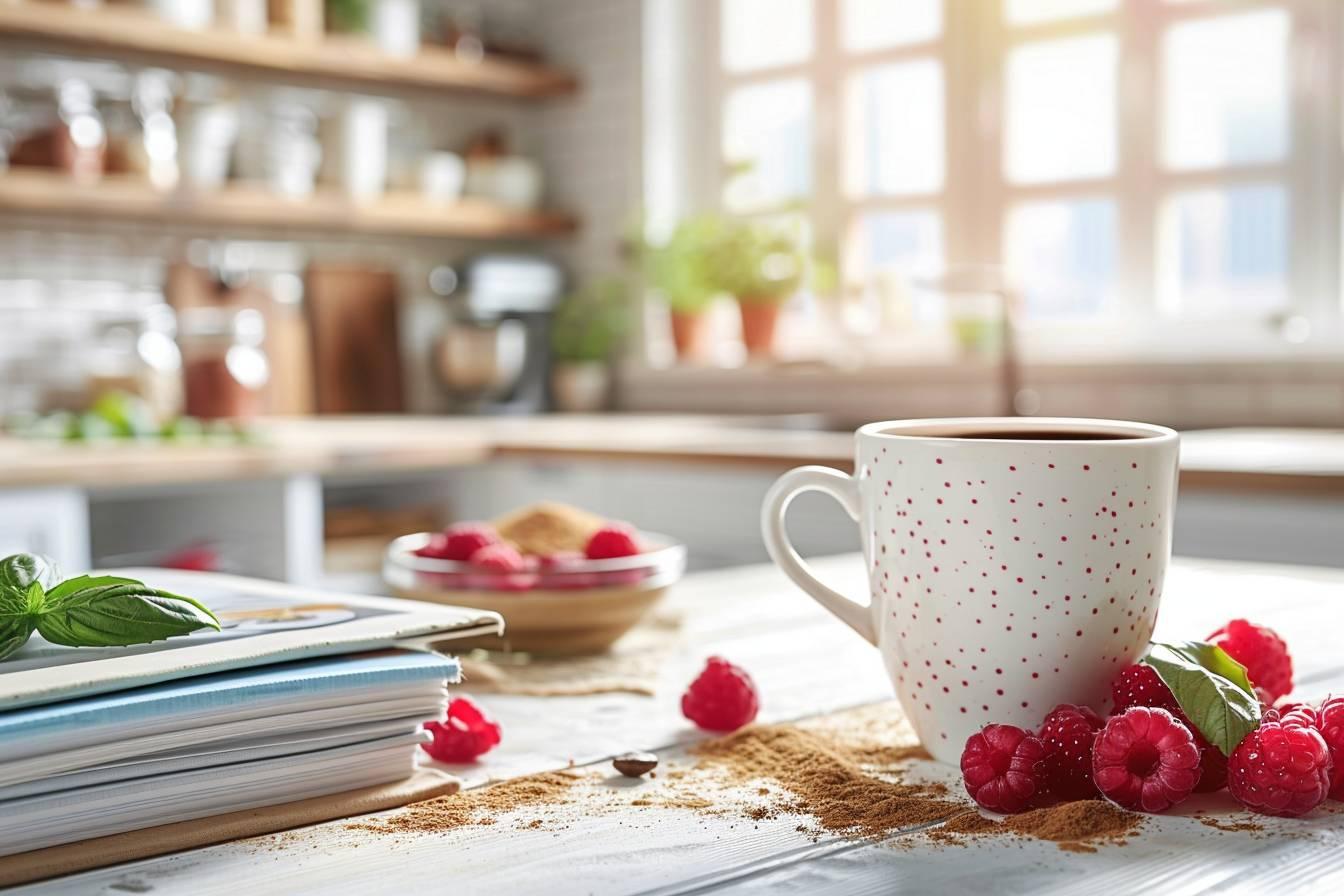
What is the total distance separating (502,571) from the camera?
962mm

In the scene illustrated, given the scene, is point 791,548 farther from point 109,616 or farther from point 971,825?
point 109,616

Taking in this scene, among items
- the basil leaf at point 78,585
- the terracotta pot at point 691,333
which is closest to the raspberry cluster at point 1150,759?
the basil leaf at point 78,585

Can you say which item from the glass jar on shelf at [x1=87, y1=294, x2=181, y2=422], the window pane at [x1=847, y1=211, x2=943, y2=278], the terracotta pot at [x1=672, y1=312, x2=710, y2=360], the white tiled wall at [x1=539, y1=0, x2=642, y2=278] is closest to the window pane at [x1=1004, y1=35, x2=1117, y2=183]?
the window pane at [x1=847, y1=211, x2=943, y2=278]

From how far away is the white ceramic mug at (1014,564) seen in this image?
63 cm

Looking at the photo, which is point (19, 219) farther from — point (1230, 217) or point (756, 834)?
point (756, 834)

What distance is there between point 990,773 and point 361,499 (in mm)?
2791

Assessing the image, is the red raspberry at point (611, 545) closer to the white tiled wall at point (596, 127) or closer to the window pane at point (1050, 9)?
the window pane at point (1050, 9)

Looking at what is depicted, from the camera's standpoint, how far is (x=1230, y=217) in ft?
9.98

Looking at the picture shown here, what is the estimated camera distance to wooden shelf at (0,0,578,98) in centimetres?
319

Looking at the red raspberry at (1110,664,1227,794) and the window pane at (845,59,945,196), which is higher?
the window pane at (845,59,945,196)

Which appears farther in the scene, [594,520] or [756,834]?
[594,520]

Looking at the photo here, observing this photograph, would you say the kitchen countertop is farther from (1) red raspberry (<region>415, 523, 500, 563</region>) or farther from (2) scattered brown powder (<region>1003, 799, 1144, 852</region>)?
(2) scattered brown powder (<region>1003, 799, 1144, 852</region>)

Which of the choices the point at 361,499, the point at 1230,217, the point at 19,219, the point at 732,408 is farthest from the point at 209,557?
the point at 1230,217

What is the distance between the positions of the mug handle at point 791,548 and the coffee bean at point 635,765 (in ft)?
0.40
